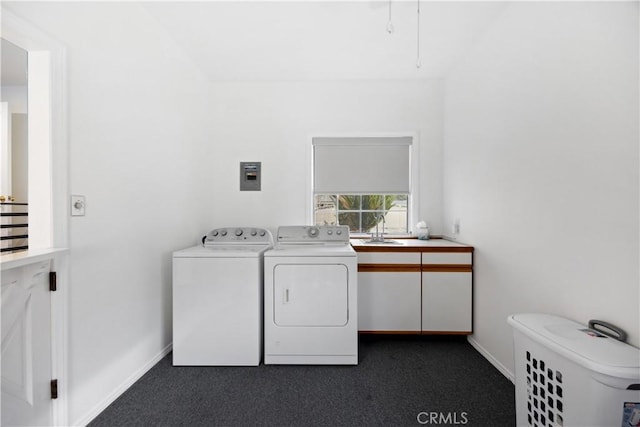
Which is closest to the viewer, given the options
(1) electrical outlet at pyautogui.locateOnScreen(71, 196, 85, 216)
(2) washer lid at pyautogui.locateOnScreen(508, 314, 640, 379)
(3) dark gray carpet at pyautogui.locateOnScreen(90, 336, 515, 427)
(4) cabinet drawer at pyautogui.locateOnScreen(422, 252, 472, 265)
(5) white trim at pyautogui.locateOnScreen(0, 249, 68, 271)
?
(2) washer lid at pyautogui.locateOnScreen(508, 314, 640, 379)

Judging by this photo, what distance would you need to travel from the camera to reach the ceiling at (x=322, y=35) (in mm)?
2043

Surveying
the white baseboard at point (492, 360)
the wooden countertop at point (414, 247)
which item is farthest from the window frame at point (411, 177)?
the white baseboard at point (492, 360)

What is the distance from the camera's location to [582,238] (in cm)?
142

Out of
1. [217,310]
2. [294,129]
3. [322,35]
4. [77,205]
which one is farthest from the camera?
[294,129]

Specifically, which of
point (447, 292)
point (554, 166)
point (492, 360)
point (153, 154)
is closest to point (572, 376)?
point (554, 166)

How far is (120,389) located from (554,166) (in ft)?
9.64

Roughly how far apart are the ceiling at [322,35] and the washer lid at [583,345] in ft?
6.80

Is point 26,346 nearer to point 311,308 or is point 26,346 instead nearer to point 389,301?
point 311,308

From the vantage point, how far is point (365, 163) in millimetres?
3174

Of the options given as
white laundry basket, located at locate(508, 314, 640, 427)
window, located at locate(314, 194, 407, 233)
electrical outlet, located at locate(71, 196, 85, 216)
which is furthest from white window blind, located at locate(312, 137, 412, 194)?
electrical outlet, located at locate(71, 196, 85, 216)

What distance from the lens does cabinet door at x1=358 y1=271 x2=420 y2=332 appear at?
2.57m

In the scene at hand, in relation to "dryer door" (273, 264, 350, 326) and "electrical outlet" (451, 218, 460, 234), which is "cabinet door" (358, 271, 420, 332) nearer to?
"dryer door" (273, 264, 350, 326)

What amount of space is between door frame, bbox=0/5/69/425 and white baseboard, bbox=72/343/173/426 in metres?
0.13

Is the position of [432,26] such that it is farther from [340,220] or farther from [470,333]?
[470,333]
